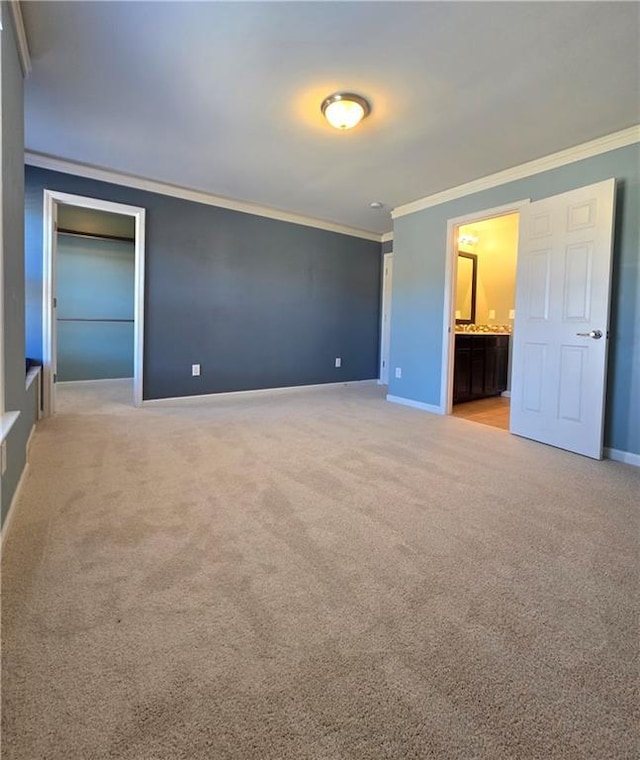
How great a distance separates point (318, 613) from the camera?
1.31 metres

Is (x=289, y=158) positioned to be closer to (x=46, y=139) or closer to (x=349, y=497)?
(x=46, y=139)

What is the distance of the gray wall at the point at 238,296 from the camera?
4.39 metres

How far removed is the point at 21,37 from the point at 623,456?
4.54m

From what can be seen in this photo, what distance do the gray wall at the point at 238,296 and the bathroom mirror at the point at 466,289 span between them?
132cm

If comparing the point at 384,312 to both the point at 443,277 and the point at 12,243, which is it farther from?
the point at 12,243

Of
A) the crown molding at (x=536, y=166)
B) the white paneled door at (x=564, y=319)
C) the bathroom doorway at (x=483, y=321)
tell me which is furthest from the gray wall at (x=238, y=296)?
the white paneled door at (x=564, y=319)

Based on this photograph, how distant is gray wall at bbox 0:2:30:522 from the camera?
1.84 metres

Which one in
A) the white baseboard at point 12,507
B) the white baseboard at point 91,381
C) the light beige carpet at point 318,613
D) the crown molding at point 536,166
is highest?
the crown molding at point 536,166

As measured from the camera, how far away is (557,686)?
106cm

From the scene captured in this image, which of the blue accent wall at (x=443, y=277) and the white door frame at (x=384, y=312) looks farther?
the white door frame at (x=384, y=312)

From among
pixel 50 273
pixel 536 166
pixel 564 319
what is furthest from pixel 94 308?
pixel 564 319

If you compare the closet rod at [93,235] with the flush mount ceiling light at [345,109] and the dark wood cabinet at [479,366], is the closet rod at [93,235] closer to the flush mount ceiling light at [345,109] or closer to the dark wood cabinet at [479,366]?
the flush mount ceiling light at [345,109]

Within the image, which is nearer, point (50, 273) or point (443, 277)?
point (50, 273)

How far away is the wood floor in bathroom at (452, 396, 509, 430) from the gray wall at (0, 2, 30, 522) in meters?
3.75
